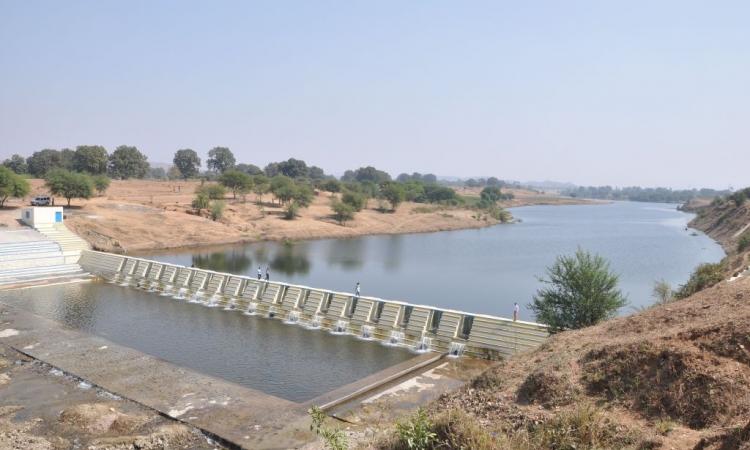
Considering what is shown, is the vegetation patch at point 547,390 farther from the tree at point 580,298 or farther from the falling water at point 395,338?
the falling water at point 395,338

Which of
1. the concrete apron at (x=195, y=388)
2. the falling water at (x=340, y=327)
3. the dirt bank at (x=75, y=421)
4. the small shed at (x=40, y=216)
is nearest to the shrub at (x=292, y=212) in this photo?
the small shed at (x=40, y=216)

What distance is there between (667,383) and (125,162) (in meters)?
130

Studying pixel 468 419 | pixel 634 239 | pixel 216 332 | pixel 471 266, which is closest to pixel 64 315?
pixel 216 332

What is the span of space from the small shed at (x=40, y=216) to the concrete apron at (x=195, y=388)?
93.3ft

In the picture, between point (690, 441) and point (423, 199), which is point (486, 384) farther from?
point (423, 199)

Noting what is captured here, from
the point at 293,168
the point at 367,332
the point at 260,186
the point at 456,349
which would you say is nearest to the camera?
the point at 456,349

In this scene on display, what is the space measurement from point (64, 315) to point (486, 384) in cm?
2173

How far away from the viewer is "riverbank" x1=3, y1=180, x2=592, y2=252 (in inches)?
2259

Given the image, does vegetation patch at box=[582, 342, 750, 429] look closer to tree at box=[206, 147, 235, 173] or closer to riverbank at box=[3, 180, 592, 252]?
riverbank at box=[3, 180, 592, 252]

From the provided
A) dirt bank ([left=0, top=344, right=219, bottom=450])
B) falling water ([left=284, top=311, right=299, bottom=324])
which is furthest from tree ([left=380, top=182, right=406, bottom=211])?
dirt bank ([left=0, top=344, right=219, bottom=450])

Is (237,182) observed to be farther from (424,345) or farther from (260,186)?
(424,345)

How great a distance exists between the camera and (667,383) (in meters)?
10.2

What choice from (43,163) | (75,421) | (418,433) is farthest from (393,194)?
(418,433)

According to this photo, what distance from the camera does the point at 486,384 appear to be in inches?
495
